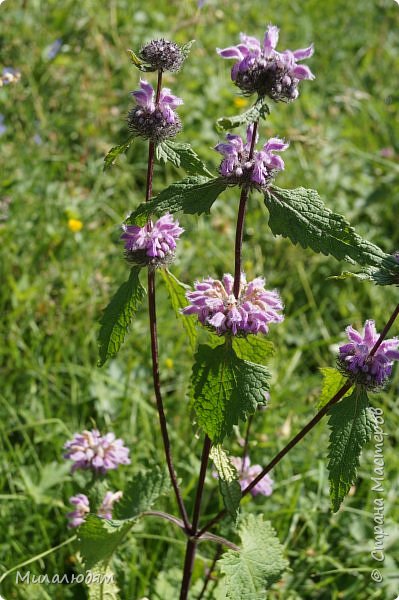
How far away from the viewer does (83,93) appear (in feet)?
12.0

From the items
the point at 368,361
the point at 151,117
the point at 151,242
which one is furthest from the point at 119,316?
the point at 368,361

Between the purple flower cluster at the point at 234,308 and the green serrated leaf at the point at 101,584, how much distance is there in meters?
0.72

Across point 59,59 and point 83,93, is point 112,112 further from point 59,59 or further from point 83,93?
point 59,59

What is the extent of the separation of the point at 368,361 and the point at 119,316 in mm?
524

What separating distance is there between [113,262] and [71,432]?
3.10ft

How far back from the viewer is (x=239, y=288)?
1.48 m

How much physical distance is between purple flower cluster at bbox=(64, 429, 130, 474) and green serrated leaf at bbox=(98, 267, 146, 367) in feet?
1.75

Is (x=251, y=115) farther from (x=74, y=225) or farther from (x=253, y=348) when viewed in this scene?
(x=74, y=225)

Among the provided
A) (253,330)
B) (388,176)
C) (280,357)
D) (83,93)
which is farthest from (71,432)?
(388,176)

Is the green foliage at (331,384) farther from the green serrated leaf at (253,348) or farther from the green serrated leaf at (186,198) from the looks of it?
the green serrated leaf at (186,198)

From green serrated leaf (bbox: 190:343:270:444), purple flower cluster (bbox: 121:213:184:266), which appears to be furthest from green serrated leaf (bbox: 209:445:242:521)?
purple flower cluster (bbox: 121:213:184:266)

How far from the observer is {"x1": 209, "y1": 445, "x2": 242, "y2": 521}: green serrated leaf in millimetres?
1509

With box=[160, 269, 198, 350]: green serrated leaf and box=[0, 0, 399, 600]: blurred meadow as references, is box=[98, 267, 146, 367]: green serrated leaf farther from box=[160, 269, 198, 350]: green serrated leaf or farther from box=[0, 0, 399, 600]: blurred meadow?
box=[0, 0, 399, 600]: blurred meadow

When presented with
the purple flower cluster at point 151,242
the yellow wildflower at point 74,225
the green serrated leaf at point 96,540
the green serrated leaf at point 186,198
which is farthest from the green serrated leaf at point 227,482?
the yellow wildflower at point 74,225
